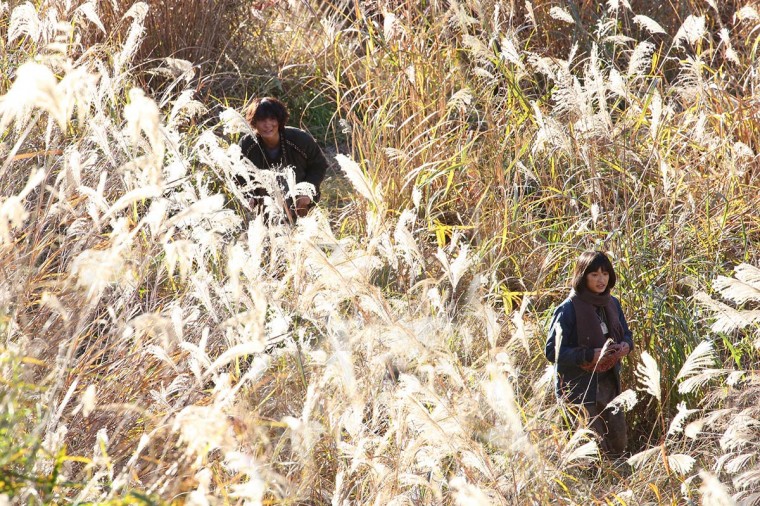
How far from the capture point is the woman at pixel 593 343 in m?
3.51

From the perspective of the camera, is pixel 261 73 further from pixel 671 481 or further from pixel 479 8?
pixel 671 481

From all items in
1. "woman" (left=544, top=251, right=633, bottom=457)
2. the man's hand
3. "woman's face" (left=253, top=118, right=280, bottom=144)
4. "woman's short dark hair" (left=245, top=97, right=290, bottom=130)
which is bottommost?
"woman" (left=544, top=251, right=633, bottom=457)

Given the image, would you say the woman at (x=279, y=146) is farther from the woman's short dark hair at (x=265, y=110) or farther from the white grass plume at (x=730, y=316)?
the white grass plume at (x=730, y=316)

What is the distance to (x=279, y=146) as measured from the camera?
15.5ft

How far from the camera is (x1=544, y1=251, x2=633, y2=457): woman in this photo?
138 inches

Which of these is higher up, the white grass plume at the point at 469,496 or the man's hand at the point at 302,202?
the white grass plume at the point at 469,496

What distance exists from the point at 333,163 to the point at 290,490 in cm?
419

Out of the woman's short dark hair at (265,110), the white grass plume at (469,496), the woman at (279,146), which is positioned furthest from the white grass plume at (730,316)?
the woman's short dark hair at (265,110)

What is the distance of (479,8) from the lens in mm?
4426

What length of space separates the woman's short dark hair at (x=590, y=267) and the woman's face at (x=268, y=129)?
5.55 ft

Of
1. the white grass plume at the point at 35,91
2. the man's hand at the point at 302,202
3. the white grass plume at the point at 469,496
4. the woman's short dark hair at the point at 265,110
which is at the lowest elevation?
the man's hand at the point at 302,202

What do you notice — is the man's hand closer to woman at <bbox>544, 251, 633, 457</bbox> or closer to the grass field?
the grass field

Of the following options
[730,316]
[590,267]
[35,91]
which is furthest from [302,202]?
[35,91]

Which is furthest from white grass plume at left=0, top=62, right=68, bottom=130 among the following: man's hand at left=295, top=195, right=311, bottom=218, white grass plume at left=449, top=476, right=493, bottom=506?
man's hand at left=295, top=195, right=311, bottom=218
